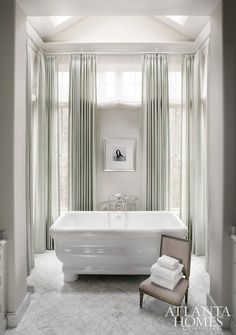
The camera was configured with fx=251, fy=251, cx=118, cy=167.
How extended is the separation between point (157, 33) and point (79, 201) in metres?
2.83

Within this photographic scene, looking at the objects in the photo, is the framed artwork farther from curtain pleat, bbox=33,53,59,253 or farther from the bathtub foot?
the bathtub foot

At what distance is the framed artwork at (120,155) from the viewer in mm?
3902

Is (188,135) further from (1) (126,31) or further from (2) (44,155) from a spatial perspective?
(2) (44,155)

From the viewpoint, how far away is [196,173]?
3574mm

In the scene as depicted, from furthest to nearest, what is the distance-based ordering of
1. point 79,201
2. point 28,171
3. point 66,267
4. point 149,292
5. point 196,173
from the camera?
point 79,201 < point 196,173 < point 28,171 < point 66,267 < point 149,292

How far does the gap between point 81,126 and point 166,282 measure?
2435 mm

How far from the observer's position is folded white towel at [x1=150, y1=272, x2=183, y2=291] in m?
2.32

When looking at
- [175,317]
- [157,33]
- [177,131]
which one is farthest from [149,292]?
[157,33]

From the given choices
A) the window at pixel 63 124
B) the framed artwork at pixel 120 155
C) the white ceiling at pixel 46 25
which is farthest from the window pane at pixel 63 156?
the white ceiling at pixel 46 25

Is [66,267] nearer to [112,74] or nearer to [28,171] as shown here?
[28,171]

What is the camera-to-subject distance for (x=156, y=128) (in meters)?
3.77

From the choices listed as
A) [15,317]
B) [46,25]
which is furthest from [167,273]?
[46,25]

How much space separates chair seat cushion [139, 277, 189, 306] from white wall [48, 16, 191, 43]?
133 inches

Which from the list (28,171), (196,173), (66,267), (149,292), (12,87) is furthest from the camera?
(196,173)
